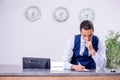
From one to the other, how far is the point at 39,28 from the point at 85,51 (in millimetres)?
2797

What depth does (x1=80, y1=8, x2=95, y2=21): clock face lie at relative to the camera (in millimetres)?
5770

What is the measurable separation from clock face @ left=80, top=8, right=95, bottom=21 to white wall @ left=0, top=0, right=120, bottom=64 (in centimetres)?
8

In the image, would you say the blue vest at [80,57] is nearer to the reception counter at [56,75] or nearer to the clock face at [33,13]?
the reception counter at [56,75]

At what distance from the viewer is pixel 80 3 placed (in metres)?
5.77

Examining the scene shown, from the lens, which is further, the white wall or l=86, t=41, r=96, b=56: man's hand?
the white wall

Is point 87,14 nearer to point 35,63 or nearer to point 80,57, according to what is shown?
point 80,57

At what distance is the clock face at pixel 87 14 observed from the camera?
227 inches

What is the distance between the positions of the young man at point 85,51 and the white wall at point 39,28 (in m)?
2.65

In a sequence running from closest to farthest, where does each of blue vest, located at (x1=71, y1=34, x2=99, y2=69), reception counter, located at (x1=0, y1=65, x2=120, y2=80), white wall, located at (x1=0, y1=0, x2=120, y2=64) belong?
reception counter, located at (x1=0, y1=65, x2=120, y2=80) → blue vest, located at (x1=71, y1=34, x2=99, y2=69) → white wall, located at (x1=0, y1=0, x2=120, y2=64)

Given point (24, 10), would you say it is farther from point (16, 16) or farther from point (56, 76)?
point (56, 76)

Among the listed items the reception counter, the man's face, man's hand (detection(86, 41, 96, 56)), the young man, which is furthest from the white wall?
the reception counter

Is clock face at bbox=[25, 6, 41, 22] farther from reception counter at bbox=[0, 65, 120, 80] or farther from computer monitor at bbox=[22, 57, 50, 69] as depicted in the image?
reception counter at bbox=[0, 65, 120, 80]

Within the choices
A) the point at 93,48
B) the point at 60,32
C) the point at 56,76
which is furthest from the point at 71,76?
the point at 60,32

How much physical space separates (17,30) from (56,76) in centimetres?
327
